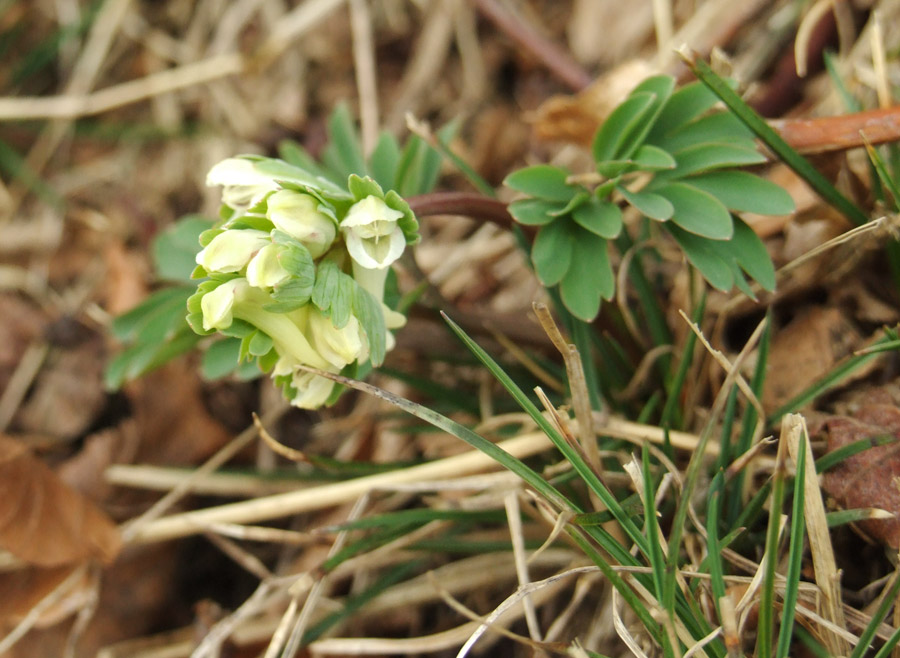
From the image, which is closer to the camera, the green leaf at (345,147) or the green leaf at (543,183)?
the green leaf at (543,183)

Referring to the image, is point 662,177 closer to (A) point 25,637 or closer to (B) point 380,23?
(B) point 380,23

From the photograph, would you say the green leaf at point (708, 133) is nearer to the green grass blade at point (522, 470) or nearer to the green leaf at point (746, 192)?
the green leaf at point (746, 192)

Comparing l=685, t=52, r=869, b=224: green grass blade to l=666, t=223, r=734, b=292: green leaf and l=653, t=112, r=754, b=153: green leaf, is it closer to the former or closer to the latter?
l=653, t=112, r=754, b=153: green leaf

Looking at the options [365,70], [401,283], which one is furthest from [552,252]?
[365,70]

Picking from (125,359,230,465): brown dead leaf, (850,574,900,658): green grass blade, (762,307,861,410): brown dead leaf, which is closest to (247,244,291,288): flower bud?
(850,574,900,658): green grass blade

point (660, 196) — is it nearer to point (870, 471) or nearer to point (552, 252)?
point (552, 252)

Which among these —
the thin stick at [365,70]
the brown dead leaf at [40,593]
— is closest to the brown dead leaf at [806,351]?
the thin stick at [365,70]
